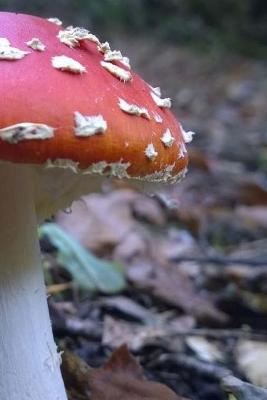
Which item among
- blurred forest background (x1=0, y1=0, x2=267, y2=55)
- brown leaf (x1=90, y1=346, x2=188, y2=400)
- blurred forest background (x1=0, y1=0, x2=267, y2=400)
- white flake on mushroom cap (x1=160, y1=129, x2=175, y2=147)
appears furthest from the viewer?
blurred forest background (x1=0, y1=0, x2=267, y2=55)

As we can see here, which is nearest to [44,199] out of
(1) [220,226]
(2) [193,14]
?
(1) [220,226]

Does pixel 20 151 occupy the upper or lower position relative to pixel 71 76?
lower

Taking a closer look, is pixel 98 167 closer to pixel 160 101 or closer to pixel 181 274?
pixel 160 101

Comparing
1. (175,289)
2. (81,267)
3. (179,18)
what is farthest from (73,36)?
(179,18)

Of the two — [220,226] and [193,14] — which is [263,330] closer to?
[220,226]

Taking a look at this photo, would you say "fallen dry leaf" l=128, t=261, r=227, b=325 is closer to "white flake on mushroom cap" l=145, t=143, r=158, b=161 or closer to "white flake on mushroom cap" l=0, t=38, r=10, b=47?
"white flake on mushroom cap" l=145, t=143, r=158, b=161

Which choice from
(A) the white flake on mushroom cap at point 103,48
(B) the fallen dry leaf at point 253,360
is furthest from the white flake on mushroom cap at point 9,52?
(B) the fallen dry leaf at point 253,360

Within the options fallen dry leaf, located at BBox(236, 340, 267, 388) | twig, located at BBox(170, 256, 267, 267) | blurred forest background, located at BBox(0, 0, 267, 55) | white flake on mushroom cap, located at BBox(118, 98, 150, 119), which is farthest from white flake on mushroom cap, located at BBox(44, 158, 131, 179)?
blurred forest background, located at BBox(0, 0, 267, 55)

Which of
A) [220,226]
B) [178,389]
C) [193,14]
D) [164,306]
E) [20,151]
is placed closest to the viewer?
[20,151]
